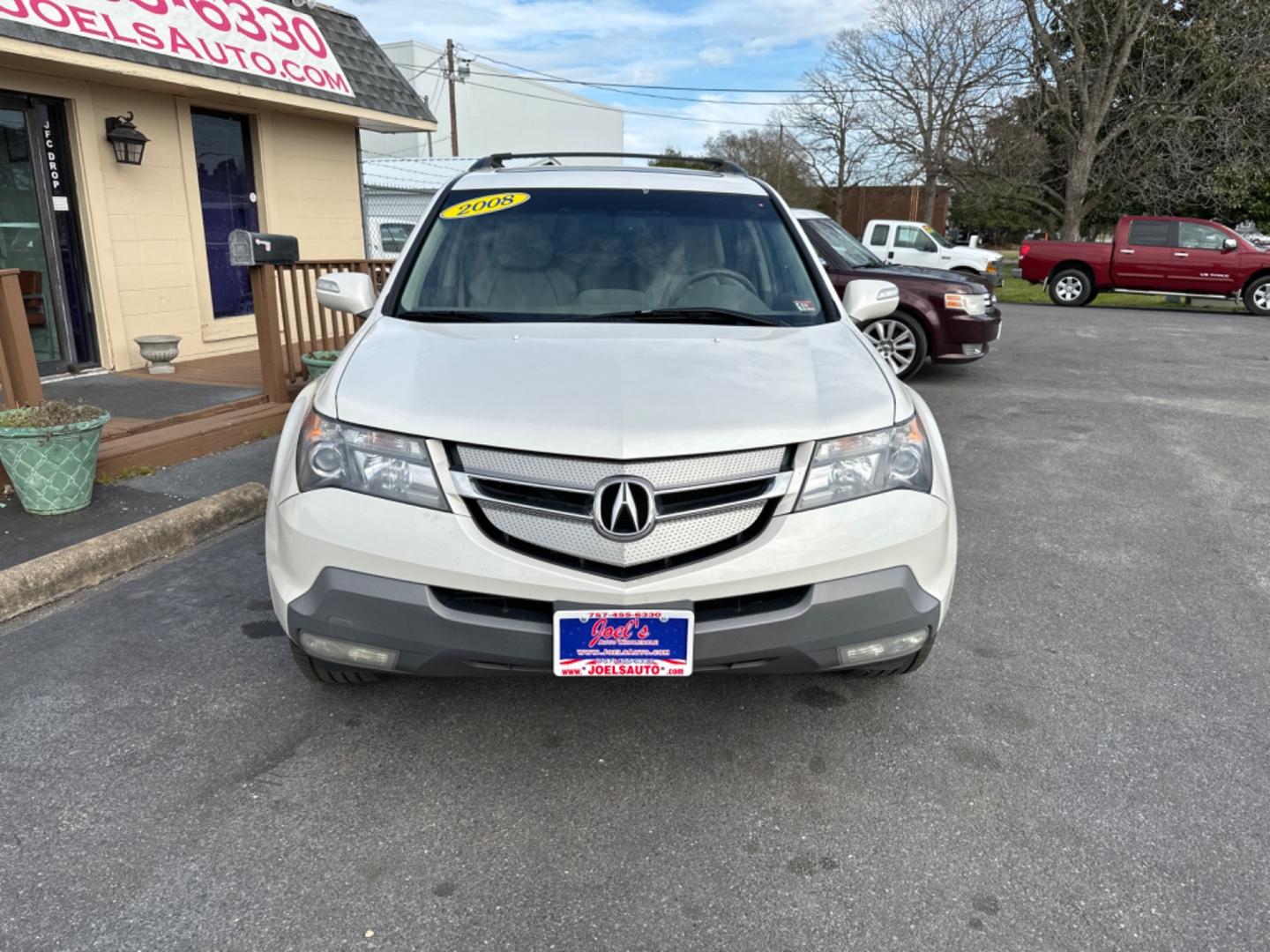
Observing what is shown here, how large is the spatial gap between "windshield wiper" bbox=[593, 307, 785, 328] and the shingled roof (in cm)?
587

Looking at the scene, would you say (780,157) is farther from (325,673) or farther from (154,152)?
(325,673)

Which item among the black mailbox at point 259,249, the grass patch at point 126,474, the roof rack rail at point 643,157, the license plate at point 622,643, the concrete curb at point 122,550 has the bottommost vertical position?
the concrete curb at point 122,550

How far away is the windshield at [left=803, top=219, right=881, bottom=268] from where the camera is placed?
9.33m

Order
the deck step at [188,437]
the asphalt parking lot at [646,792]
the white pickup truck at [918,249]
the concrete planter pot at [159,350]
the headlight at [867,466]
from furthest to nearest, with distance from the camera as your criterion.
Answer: the white pickup truck at [918,249] < the concrete planter pot at [159,350] < the deck step at [188,437] < the headlight at [867,466] < the asphalt parking lot at [646,792]

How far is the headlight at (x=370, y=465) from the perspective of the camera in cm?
238

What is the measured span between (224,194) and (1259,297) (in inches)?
713

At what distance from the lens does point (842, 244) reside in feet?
31.7

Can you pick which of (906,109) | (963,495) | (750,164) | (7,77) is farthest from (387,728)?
(750,164)

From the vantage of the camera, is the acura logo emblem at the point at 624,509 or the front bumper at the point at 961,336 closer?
the acura logo emblem at the point at 624,509

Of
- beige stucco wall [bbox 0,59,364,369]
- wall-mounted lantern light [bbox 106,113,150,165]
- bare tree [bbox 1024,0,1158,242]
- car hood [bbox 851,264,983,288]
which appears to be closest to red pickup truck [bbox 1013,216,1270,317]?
bare tree [bbox 1024,0,1158,242]

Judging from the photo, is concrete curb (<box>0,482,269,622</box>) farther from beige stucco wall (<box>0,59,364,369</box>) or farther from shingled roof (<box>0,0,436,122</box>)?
shingled roof (<box>0,0,436,122</box>)

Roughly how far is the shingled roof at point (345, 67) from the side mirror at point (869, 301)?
6.22 metres

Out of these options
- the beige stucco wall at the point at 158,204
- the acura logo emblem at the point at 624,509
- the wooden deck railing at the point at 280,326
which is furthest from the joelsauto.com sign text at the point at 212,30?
the acura logo emblem at the point at 624,509

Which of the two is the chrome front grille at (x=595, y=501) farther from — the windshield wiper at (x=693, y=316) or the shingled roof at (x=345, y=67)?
the shingled roof at (x=345, y=67)
